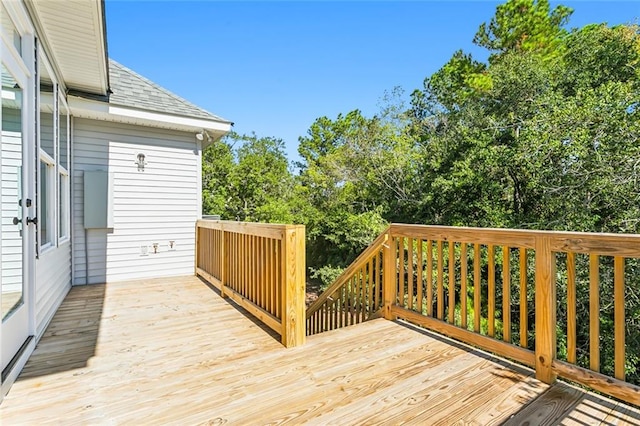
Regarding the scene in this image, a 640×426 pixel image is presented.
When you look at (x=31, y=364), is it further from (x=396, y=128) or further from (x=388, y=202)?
(x=396, y=128)

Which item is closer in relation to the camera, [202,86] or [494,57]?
[494,57]

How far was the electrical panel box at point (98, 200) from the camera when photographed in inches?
194

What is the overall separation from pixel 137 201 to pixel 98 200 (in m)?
0.54

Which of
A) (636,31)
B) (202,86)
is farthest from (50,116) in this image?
(636,31)

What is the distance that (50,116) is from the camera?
3.41 m

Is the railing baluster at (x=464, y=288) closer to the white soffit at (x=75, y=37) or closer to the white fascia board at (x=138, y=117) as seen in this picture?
the white soffit at (x=75, y=37)

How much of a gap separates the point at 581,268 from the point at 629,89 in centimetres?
415

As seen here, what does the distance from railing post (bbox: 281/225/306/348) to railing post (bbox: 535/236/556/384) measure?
164cm

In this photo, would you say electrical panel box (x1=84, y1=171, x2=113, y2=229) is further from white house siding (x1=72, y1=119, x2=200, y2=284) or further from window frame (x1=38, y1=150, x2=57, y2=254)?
window frame (x1=38, y1=150, x2=57, y2=254)

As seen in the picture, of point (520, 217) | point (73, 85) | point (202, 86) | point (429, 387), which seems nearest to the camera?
point (429, 387)

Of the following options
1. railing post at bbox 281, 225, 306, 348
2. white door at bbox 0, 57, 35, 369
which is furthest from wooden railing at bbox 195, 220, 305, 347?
white door at bbox 0, 57, 35, 369

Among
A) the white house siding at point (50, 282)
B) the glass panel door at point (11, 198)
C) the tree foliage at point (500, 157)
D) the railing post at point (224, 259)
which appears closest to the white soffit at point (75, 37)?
the glass panel door at point (11, 198)

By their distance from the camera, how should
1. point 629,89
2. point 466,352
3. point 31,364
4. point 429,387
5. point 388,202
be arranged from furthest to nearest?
point 388,202 → point 629,89 → point 466,352 → point 31,364 → point 429,387

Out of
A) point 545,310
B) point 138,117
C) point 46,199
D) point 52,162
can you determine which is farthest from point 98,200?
point 545,310
